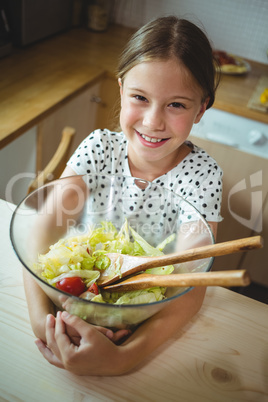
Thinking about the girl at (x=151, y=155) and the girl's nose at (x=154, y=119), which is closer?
the girl at (x=151, y=155)

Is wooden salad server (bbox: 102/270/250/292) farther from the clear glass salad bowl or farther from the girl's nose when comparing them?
the girl's nose

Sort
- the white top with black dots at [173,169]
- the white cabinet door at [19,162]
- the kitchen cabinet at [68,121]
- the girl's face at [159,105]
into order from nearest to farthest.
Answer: the girl's face at [159,105] < the white top with black dots at [173,169] < the white cabinet door at [19,162] < the kitchen cabinet at [68,121]

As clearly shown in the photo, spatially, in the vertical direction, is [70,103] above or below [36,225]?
below

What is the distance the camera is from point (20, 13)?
178 centimetres

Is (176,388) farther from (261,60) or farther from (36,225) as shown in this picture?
(261,60)

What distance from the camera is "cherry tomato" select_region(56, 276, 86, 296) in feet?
2.11

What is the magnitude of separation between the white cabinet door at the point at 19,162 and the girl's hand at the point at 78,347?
842mm

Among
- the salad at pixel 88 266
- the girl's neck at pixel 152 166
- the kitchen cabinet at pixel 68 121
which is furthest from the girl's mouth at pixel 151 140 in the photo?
the kitchen cabinet at pixel 68 121

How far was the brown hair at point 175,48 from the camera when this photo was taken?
88 cm

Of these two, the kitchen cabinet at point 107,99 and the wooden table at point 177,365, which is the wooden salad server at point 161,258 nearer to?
the wooden table at point 177,365

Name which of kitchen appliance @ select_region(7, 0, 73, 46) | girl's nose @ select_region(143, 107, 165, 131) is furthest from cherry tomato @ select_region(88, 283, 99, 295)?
kitchen appliance @ select_region(7, 0, 73, 46)

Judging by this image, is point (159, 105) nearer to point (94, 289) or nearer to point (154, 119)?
point (154, 119)

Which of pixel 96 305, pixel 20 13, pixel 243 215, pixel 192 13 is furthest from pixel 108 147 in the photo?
pixel 192 13

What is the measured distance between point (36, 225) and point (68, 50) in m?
1.62
